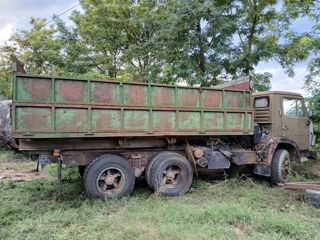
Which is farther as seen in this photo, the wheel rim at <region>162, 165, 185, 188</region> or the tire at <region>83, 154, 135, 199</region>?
the wheel rim at <region>162, 165, 185, 188</region>

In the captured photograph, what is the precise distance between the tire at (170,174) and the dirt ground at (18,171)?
3.34 m

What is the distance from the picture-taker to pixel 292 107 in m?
6.53

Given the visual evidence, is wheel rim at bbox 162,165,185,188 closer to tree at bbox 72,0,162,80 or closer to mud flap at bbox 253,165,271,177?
mud flap at bbox 253,165,271,177

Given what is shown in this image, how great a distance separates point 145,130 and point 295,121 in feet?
14.3

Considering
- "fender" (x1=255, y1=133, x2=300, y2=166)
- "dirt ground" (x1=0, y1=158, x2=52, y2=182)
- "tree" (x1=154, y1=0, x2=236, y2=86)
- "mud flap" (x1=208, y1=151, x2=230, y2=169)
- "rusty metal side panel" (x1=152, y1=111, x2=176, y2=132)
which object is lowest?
"dirt ground" (x1=0, y1=158, x2=52, y2=182)

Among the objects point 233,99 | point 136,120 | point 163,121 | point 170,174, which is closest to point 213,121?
point 233,99

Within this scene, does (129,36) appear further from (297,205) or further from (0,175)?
(297,205)

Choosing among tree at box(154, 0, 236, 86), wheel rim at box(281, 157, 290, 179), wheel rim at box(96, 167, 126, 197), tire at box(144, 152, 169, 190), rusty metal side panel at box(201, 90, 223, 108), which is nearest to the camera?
wheel rim at box(96, 167, 126, 197)

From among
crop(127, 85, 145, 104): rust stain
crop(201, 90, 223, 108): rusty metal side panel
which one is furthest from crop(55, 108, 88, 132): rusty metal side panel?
crop(201, 90, 223, 108): rusty metal side panel

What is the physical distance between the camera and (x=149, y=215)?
3.74 meters

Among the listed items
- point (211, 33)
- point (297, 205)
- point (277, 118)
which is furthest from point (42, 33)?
point (297, 205)

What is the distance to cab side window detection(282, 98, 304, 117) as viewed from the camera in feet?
20.9

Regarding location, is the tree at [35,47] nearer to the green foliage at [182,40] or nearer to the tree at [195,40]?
the green foliage at [182,40]

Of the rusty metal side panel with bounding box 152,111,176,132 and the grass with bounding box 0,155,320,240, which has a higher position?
the rusty metal side panel with bounding box 152,111,176,132
